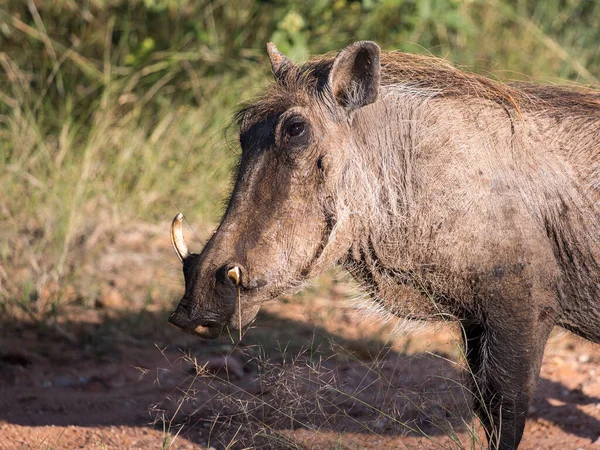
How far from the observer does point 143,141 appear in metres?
6.32

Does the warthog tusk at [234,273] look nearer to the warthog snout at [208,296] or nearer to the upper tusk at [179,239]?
the warthog snout at [208,296]

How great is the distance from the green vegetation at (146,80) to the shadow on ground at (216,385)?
0.46 m

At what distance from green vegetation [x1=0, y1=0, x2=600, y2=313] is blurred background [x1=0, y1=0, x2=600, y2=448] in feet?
0.05

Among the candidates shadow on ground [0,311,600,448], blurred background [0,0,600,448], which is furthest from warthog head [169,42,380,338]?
blurred background [0,0,600,448]

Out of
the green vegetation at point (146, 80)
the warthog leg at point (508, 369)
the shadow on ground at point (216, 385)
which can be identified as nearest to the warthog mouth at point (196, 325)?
the shadow on ground at point (216, 385)

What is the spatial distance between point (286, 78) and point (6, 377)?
221cm

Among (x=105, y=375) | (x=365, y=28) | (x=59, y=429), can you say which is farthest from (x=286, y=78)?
(x=365, y=28)

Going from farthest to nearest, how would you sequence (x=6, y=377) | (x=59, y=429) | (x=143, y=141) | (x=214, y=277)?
(x=143, y=141)
(x=6, y=377)
(x=59, y=429)
(x=214, y=277)

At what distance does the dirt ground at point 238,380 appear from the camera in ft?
10.8

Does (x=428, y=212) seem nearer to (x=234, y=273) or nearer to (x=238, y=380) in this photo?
(x=234, y=273)

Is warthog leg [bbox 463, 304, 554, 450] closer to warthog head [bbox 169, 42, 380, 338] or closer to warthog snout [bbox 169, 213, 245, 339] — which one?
warthog head [bbox 169, 42, 380, 338]

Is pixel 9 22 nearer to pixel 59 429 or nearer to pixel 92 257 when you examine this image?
pixel 92 257

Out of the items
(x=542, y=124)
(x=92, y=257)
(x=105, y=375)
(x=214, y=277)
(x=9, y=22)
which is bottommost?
(x=105, y=375)

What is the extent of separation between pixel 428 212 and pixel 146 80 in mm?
4192
